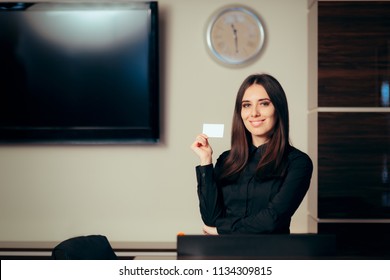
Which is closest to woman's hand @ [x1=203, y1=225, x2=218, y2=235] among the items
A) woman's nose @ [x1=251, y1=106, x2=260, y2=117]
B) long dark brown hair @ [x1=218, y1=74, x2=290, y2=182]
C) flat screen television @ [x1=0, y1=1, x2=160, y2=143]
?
long dark brown hair @ [x1=218, y1=74, x2=290, y2=182]

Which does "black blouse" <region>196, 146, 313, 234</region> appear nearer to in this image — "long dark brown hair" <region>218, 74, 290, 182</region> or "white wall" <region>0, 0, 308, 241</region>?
"long dark brown hair" <region>218, 74, 290, 182</region>

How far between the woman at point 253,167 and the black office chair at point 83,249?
1.42 feet

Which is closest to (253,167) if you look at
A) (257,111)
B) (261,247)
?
(257,111)

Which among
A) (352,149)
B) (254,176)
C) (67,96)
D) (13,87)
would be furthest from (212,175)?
(13,87)

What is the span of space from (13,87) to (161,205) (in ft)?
4.78

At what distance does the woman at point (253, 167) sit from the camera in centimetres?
182

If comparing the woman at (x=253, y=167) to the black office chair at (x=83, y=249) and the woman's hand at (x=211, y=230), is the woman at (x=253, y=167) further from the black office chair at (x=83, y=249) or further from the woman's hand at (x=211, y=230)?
the black office chair at (x=83, y=249)

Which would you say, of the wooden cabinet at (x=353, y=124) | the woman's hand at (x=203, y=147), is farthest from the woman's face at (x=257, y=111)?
the wooden cabinet at (x=353, y=124)

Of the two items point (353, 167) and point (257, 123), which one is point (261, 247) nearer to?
point (257, 123)

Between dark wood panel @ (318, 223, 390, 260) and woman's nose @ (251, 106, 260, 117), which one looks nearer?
woman's nose @ (251, 106, 260, 117)

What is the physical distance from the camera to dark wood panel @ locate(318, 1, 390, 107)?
312 cm

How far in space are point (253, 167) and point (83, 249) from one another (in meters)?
0.82

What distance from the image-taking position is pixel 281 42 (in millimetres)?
3486

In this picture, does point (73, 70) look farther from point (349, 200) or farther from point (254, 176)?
point (349, 200)
